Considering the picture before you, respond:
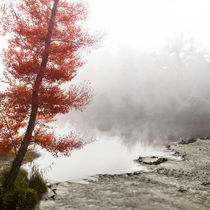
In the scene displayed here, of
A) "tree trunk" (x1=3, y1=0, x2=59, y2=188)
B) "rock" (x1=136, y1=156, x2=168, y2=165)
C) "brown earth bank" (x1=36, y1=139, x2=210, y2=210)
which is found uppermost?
"tree trunk" (x1=3, y1=0, x2=59, y2=188)

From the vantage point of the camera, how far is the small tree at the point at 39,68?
895cm

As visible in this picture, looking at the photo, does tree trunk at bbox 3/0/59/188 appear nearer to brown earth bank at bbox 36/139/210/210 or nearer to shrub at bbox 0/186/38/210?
shrub at bbox 0/186/38/210

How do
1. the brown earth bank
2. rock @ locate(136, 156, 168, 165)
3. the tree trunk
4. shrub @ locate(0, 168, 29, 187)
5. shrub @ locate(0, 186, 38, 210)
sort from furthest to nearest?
1. rock @ locate(136, 156, 168, 165)
2. shrub @ locate(0, 168, 29, 187)
3. the brown earth bank
4. the tree trunk
5. shrub @ locate(0, 186, 38, 210)

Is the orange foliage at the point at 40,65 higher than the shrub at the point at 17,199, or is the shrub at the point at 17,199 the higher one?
the orange foliage at the point at 40,65

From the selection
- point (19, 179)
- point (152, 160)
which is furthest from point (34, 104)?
point (152, 160)

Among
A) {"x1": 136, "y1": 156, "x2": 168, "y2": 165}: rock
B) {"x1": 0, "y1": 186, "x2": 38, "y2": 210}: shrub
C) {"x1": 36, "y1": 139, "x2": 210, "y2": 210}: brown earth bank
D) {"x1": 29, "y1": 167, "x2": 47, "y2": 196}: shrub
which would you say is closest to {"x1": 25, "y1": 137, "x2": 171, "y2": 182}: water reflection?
{"x1": 29, "y1": 167, "x2": 47, "y2": 196}: shrub

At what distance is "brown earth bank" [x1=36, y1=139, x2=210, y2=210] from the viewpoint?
9.61 metres

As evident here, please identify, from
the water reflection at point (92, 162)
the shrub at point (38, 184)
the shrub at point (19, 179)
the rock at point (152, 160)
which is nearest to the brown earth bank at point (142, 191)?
the shrub at point (38, 184)

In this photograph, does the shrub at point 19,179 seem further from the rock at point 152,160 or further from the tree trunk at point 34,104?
the rock at point 152,160

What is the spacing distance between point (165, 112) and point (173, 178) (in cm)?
5741

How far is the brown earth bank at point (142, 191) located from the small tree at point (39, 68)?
288 cm

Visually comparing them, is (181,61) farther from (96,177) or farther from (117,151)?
(96,177)

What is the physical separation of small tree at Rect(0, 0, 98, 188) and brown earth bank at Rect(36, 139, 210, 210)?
113 inches

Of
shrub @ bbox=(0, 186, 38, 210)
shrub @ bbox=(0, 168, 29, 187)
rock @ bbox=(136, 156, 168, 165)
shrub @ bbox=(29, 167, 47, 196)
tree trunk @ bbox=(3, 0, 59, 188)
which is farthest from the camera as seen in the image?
rock @ bbox=(136, 156, 168, 165)
